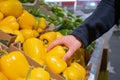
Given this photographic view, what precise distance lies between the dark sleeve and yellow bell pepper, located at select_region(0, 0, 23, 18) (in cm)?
48

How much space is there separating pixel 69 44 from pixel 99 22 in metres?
0.29

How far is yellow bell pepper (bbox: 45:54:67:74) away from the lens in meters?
1.45

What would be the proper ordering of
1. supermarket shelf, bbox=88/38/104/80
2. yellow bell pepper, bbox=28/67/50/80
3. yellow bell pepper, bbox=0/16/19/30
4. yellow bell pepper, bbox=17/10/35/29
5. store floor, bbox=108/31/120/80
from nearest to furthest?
yellow bell pepper, bbox=28/67/50/80
supermarket shelf, bbox=88/38/104/80
yellow bell pepper, bbox=0/16/19/30
yellow bell pepper, bbox=17/10/35/29
store floor, bbox=108/31/120/80

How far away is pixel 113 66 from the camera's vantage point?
4.82 metres

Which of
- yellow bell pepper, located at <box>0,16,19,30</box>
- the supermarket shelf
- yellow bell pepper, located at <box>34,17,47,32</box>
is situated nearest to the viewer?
the supermarket shelf

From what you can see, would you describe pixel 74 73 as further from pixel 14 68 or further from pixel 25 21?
pixel 25 21

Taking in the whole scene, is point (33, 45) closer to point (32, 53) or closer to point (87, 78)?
point (32, 53)

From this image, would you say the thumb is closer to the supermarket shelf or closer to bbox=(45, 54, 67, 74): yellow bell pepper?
bbox=(45, 54, 67, 74): yellow bell pepper

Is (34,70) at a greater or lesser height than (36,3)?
greater

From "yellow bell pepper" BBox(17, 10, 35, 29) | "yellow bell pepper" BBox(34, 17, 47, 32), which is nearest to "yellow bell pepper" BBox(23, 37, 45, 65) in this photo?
"yellow bell pepper" BBox(17, 10, 35, 29)

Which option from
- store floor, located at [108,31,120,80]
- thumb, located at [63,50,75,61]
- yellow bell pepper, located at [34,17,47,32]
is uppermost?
thumb, located at [63,50,75,61]

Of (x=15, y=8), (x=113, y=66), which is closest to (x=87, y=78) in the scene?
(x=15, y=8)

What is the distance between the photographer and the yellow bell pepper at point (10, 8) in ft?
6.07

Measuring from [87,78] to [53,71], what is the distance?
0.23 meters
